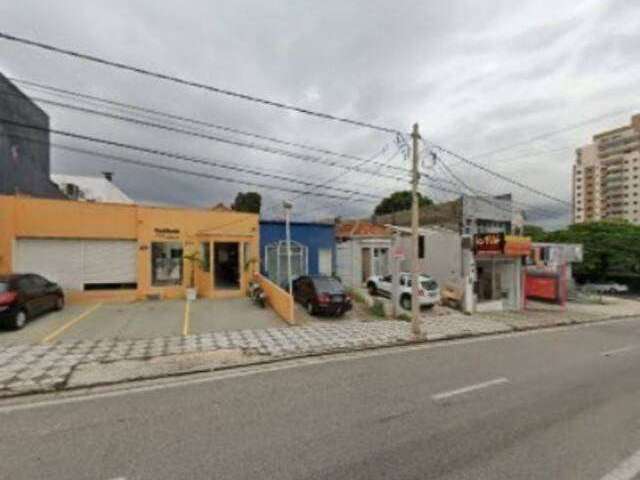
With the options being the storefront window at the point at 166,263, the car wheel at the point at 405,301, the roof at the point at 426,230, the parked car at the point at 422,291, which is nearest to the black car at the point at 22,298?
the storefront window at the point at 166,263

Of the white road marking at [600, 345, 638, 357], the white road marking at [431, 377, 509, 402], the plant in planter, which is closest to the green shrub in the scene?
the plant in planter

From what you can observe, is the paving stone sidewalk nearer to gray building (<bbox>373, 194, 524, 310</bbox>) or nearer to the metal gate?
gray building (<bbox>373, 194, 524, 310</bbox>)

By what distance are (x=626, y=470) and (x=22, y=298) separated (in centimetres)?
1496

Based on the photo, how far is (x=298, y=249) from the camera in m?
25.2

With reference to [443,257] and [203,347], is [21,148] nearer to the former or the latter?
[203,347]

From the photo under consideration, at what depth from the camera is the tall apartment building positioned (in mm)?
68688

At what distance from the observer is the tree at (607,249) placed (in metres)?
47.1

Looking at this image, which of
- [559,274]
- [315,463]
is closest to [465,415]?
[315,463]

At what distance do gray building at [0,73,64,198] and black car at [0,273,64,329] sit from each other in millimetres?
6400

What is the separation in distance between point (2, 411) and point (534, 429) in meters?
7.82

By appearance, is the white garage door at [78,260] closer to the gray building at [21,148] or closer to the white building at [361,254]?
the gray building at [21,148]

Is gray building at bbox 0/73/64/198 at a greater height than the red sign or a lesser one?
greater

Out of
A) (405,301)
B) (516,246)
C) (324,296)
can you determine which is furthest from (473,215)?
(324,296)

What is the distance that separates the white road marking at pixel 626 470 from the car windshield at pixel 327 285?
13.0 m
